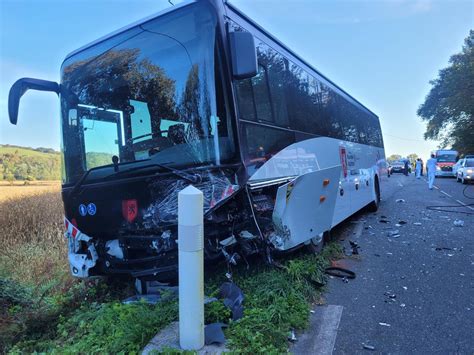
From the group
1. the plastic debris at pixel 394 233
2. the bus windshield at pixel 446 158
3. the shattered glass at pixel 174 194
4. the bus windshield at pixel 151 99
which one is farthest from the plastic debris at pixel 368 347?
the bus windshield at pixel 446 158

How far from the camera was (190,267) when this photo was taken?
266 cm

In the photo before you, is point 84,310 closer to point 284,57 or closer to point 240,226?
point 240,226

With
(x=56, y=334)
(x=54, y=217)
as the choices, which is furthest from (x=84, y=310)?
(x=54, y=217)

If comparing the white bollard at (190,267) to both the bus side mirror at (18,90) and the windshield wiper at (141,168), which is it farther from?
the bus side mirror at (18,90)

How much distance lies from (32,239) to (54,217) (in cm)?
104

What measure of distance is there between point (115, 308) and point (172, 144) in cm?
170

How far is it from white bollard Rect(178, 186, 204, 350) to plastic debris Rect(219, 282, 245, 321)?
67cm

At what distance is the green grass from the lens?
2.95 meters

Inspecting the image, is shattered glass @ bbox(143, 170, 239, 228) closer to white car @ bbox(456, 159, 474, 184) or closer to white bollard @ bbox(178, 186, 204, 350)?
white bollard @ bbox(178, 186, 204, 350)

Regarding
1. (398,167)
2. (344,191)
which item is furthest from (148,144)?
(398,167)

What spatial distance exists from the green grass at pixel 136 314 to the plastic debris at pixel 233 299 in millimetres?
65

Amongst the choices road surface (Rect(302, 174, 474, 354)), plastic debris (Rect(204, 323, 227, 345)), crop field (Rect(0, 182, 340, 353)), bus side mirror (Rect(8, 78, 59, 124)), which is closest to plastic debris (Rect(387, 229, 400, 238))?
road surface (Rect(302, 174, 474, 354))

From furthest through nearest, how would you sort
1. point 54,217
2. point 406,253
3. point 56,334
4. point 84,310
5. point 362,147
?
point 362,147 → point 54,217 → point 406,253 → point 84,310 → point 56,334

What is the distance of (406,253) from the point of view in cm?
604
